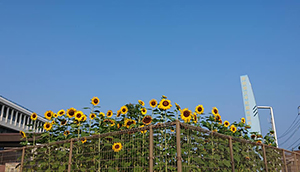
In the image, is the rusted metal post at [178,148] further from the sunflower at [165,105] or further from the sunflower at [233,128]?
the sunflower at [233,128]

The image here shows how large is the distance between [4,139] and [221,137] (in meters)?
12.8

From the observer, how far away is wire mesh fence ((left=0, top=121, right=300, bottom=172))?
4531 mm

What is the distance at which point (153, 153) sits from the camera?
15.0 ft

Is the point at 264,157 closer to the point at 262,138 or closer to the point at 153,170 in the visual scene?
the point at 262,138

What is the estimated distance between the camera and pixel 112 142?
16.8 feet

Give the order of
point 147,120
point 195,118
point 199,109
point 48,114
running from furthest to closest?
point 48,114 < point 199,109 < point 195,118 < point 147,120

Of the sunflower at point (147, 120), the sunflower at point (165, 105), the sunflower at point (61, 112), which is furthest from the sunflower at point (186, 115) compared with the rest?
the sunflower at point (61, 112)

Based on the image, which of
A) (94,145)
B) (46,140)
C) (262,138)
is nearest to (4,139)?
(46,140)

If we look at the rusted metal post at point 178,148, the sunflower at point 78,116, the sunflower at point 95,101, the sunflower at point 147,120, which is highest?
the sunflower at point 95,101

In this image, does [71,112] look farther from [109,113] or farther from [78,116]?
[109,113]

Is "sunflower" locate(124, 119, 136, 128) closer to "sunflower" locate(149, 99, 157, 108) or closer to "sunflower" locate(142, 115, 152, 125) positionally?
"sunflower" locate(142, 115, 152, 125)

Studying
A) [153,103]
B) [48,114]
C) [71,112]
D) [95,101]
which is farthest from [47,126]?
[153,103]

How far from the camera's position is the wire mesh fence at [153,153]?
453cm

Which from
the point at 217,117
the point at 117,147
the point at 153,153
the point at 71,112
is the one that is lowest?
the point at 153,153
